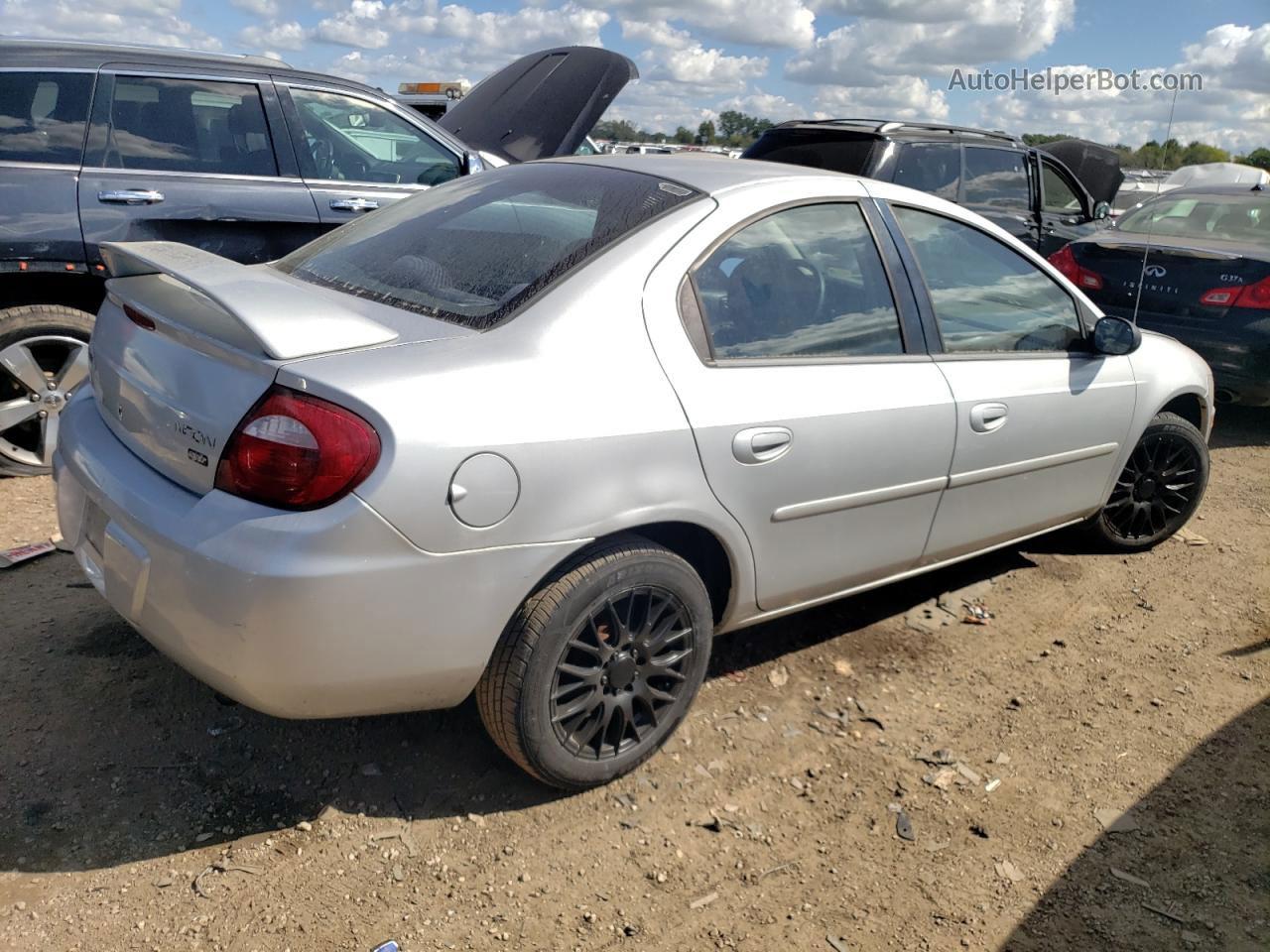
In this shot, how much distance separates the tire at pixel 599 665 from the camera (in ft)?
8.10

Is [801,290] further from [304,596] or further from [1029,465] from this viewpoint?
[304,596]

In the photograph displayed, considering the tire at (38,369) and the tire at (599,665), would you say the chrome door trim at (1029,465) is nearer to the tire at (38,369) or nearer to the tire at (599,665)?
the tire at (599,665)

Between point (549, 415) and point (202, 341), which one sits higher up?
point (202, 341)

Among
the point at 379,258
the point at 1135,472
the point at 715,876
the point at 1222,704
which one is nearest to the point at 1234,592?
the point at 1135,472

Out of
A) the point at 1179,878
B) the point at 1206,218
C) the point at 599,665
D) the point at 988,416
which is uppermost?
the point at 1206,218

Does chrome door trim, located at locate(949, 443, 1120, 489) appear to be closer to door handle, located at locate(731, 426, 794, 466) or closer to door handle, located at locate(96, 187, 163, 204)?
door handle, located at locate(731, 426, 794, 466)

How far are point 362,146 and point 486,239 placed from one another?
9.56 ft

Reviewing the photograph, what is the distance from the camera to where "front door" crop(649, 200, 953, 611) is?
108 inches

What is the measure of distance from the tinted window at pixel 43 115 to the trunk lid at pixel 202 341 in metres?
2.18

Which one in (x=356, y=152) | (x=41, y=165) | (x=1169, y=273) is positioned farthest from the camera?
(x=1169, y=273)

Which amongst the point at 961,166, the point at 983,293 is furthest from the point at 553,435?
the point at 961,166

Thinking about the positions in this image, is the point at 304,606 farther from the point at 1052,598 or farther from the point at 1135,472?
the point at 1135,472

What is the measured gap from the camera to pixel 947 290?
346cm

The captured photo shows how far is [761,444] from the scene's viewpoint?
276 centimetres
